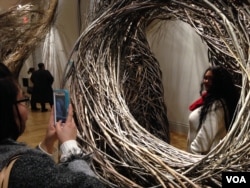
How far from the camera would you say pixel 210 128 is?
178 cm

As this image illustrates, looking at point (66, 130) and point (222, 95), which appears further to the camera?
point (222, 95)

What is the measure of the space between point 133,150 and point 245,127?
380mm

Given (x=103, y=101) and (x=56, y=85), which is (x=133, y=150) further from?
(x=56, y=85)

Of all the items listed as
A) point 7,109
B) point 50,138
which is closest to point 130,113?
point 50,138

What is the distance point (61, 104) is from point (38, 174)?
0.46 meters

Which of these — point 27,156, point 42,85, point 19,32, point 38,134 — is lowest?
point 38,134

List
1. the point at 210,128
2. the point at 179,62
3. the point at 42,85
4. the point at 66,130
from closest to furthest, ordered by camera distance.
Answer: the point at 66,130
the point at 210,128
the point at 179,62
the point at 42,85

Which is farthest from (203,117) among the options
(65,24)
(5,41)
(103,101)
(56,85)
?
(56,85)

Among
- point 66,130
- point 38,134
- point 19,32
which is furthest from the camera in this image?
point 38,134

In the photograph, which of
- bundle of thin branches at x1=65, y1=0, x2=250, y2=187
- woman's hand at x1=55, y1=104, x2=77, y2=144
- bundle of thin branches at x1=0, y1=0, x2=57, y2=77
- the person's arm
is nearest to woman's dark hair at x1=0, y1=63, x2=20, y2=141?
woman's hand at x1=55, y1=104, x2=77, y2=144

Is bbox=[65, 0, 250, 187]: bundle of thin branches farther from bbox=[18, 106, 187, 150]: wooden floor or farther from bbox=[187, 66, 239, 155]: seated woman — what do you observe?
bbox=[18, 106, 187, 150]: wooden floor

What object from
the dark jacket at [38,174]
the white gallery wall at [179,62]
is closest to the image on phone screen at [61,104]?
the dark jacket at [38,174]

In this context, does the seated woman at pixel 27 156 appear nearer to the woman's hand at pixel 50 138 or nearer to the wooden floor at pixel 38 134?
the woman's hand at pixel 50 138

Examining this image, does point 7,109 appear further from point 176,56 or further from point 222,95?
point 176,56
